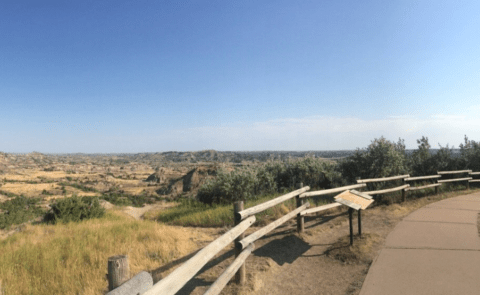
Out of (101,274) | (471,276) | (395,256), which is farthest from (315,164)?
(101,274)

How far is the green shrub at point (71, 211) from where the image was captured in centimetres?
1054

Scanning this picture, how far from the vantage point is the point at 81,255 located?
18.7 feet

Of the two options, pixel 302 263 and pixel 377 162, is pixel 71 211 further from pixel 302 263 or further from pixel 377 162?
pixel 377 162

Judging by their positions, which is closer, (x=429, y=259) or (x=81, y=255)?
(x=429, y=259)

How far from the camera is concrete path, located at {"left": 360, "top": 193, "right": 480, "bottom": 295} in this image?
4.30m

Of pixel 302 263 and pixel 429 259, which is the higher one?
Answer: pixel 429 259

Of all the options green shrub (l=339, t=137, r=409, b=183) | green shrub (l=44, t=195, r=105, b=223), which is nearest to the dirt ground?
green shrub (l=339, t=137, r=409, b=183)

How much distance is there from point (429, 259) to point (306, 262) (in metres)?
2.35

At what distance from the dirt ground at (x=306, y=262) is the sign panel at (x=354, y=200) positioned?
101cm

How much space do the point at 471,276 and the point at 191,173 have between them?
→ 23807mm

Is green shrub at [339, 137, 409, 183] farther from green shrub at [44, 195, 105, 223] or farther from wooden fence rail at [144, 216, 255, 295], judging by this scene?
green shrub at [44, 195, 105, 223]

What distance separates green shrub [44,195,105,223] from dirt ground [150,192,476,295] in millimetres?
6873

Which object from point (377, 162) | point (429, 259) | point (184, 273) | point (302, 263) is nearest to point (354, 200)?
point (429, 259)

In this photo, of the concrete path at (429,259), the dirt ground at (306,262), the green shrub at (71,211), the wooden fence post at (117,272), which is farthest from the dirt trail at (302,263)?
the green shrub at (71,211)
